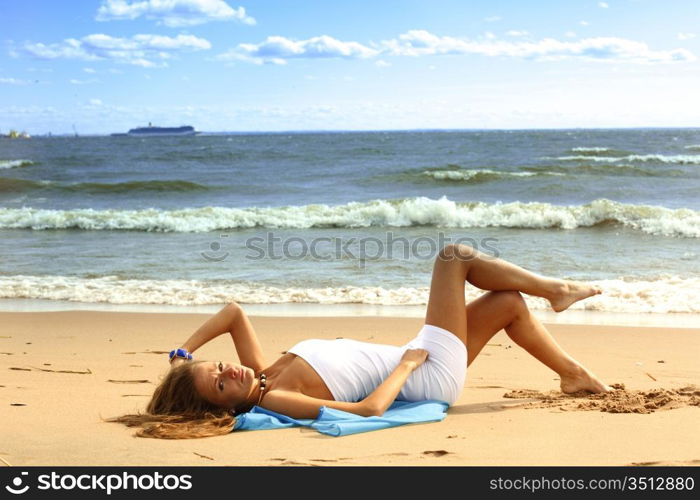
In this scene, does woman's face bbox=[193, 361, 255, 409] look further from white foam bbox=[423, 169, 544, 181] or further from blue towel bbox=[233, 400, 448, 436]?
white foam bbox=[423, 169, 544, 181]

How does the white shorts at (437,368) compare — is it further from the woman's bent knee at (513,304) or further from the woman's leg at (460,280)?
the woman's bent knee at (513,304)

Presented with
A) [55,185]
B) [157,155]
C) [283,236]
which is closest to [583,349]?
[283,236]

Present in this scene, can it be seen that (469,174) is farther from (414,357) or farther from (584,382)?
(414,357)

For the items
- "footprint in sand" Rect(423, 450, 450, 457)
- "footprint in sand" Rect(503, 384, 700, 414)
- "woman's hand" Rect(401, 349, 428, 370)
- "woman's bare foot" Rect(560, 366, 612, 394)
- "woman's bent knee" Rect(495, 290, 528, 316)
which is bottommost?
"footprint in sand" Rect(503, 384, 700, 414)

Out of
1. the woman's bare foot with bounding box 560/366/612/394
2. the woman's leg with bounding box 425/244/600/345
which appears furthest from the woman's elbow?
the woman's bare foot with bounding box 560/366/612/394

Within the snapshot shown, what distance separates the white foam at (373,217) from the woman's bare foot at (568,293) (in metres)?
11.3

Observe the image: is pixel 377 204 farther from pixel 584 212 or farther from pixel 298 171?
pixel 298 171

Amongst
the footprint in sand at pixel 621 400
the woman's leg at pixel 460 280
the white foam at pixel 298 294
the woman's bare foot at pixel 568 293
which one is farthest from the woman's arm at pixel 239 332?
the white foam at pixel 298 294

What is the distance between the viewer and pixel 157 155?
1758 inches

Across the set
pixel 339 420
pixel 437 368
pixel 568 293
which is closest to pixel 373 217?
pixel 568 293

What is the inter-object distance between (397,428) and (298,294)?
491 cm

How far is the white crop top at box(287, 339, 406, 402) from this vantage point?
4.18 meters

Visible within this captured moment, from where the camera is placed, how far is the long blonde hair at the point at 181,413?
3.86 m

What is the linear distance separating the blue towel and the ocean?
4.18 meters
